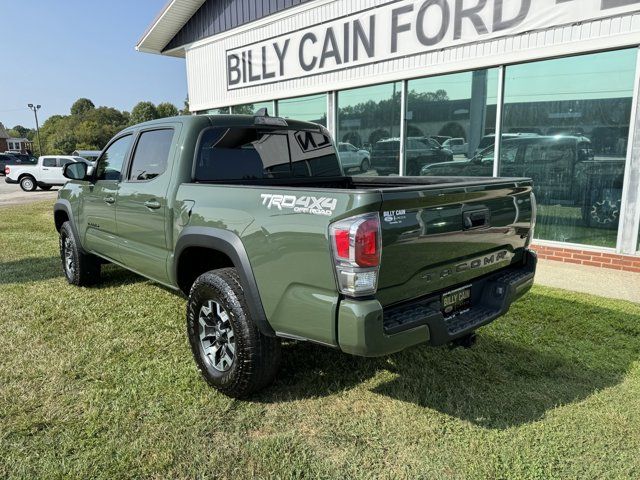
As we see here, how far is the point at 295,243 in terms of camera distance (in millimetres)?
2445

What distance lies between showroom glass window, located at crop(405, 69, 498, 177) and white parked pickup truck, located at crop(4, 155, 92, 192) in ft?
63.0

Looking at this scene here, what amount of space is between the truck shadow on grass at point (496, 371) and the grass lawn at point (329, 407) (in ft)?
0.05

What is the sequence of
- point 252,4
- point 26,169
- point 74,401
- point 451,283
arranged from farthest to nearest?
1. point 26,169
2. point 252,4
3. point 74,401
4. point 451,283

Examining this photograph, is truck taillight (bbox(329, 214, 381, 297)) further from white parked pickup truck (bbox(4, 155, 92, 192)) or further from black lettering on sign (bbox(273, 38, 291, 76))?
white parked pickup truck (bbox(4, 155, 92, 192))

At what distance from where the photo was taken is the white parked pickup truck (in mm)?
22078

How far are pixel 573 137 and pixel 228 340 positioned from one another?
5.74 m

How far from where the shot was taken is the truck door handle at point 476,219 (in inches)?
108

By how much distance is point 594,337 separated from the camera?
3.99 m

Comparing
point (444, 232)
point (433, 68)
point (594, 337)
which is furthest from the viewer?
point (433, 68)

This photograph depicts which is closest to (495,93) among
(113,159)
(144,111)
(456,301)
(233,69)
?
(456,301)

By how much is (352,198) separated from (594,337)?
3009 millimetres

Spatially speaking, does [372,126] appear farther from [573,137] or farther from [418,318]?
[418,318]

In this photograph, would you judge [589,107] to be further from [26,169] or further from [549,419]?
[26,169]

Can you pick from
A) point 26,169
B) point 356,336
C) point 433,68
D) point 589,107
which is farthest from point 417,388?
point 26,169
